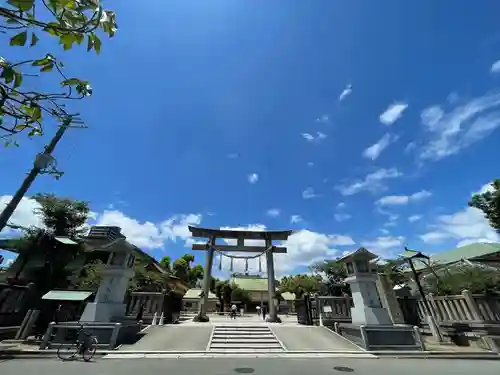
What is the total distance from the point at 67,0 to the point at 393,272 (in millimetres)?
23370

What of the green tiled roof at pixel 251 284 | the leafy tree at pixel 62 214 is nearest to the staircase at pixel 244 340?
the leafy tree at pixel 62 214

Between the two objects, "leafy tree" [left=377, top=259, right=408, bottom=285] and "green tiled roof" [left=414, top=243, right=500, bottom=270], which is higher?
"green tiled roof" [left=414, top=243, right=500, bottom=270]

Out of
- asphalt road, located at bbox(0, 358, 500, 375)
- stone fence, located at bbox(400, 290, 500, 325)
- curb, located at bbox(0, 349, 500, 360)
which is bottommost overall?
asphalt road, located at bbox(0, 358, 500, 375)

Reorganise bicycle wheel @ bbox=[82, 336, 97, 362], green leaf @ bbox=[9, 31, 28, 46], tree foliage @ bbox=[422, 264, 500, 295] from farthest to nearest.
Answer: tree foliage @ bbox=[422, 264, 500, 295] < bicycle wheel @ bbox=[82, 336, 97, 362] < green leaf @ bbox=[9, 31, 28, 46]

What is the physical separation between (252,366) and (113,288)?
664 cm

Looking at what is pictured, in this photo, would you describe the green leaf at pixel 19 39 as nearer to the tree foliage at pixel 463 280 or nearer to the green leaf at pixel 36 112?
the green leaf at pixel 36 112

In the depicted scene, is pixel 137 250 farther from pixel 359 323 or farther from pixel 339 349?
pixel 359 323

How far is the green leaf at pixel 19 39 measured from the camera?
1551 millimetres

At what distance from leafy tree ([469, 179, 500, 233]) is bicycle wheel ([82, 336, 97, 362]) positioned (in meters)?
25.4

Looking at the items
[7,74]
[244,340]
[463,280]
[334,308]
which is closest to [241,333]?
[244,340]

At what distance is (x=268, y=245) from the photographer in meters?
18.7

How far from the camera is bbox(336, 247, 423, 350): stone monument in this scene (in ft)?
30.7

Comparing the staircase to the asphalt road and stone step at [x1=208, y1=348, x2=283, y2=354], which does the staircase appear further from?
the asphalt road

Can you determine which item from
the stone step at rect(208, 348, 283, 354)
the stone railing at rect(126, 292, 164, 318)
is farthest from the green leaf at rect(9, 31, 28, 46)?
the stone railing at rect(126, 292, 164, 318)
